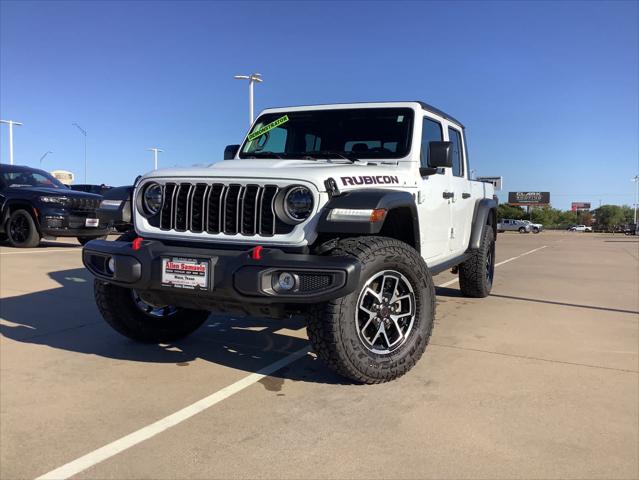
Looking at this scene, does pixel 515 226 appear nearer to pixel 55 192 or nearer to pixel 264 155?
pixel 55 192

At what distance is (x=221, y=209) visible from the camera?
11.0 feet

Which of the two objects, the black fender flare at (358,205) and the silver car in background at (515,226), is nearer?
the black fender flare at (358,205)

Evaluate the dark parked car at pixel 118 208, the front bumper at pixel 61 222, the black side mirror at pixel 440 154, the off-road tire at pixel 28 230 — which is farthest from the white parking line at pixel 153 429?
the off-road tire at pixel 28 230

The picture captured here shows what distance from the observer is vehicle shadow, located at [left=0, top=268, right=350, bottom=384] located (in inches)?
151

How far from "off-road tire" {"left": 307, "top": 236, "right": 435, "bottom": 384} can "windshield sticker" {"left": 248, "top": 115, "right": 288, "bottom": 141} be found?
2.12 m

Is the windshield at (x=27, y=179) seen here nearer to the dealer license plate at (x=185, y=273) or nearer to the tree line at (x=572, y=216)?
the dealer license plate at (x=185, y=273)

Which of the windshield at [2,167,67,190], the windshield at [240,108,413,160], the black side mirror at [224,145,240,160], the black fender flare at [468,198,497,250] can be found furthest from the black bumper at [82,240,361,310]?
the windshield at [2,167,67,190]

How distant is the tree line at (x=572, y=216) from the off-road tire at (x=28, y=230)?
90.0 m

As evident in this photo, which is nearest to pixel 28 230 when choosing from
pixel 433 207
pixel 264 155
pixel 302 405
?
pixel 264 155

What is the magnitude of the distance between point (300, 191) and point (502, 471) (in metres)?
1.86

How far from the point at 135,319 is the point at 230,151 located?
193 centimetres

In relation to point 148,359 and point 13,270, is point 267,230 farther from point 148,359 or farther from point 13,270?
point 13,270

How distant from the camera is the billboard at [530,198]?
4134 inches

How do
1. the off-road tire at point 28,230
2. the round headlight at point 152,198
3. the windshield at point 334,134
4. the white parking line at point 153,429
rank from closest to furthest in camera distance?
the white parking line at point 153,429, the round headlight at point 152,198, the windshield at point 334,134, the off-road tire at point 28,230
